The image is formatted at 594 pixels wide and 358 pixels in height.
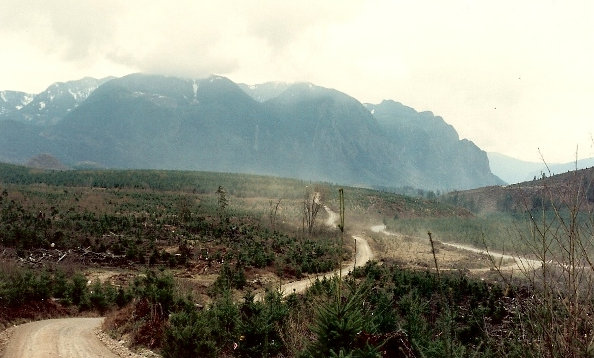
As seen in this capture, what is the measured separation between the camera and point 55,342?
18.4 meters

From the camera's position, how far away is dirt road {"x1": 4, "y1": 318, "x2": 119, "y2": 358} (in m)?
17.0

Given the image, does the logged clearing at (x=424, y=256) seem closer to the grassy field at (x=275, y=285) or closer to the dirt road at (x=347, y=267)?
the grassy field at (x=275, y=285)

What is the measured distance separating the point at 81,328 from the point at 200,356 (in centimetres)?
1117

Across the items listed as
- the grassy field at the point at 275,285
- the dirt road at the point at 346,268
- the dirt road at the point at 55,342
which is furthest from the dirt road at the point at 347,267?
the dirt road at the point at 55,342

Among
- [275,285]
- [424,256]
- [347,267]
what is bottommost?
[424,256]

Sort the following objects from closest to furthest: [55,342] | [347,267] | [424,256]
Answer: [55,342] < [347,267] < [424,256]

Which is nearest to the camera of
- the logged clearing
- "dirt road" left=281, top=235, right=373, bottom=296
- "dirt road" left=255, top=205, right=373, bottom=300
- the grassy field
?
the grassy field

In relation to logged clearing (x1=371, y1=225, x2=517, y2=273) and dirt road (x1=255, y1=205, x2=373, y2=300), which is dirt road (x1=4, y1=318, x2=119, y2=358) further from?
logged clearing (x1=371, y1=225, x2=517, y2=273)

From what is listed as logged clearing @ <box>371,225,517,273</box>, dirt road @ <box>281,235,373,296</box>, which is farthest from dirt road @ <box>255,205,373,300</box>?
logged clearing @ <box>371,225,517,273</box>

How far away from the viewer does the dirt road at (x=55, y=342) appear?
16984mm

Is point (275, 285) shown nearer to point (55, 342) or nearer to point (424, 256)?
point (55, 342)

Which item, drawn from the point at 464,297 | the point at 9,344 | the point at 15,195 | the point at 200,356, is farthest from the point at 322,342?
the point at 15,195

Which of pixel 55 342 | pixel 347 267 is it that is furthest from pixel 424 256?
pixel 55 342

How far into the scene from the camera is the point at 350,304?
26.4ft
